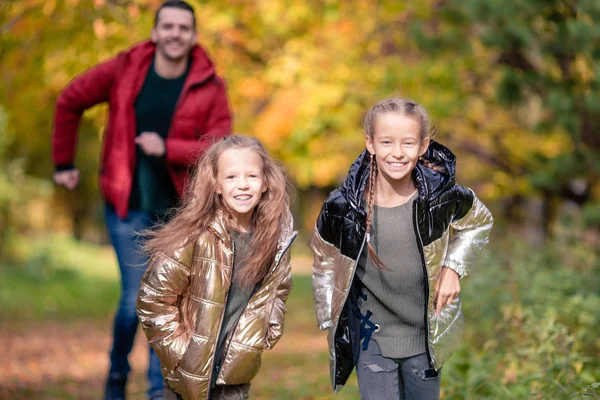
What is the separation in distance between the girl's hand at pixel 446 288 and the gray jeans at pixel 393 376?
0.77 ft

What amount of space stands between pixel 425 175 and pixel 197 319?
1.11m

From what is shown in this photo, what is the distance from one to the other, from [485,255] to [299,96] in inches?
221

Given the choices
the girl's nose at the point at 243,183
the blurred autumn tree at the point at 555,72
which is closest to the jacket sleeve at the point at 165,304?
the girl's nose at the point at 243,183

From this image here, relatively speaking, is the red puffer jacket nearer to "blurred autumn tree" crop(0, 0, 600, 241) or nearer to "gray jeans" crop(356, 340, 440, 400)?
"gray jeans" crop(356, 340, 440, 400)

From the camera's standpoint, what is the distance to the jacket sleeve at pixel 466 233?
11.7 ft

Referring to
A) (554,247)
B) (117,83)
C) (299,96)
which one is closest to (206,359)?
(117,83)

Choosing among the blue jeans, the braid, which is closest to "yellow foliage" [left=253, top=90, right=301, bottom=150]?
the blue jeans

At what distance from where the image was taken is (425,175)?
142 inches

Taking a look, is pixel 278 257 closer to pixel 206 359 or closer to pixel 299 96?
pixel 206 359

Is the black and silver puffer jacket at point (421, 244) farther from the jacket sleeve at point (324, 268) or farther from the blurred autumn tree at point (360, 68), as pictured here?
the blurred autumn tree at point (360, 68)

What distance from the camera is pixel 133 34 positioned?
8.74m

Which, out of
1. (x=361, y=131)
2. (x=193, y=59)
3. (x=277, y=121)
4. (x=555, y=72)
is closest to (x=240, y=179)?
(x=193, y=59)

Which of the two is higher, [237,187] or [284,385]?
[237,187]

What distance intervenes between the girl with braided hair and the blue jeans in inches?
57.9
